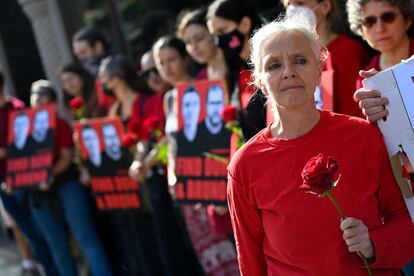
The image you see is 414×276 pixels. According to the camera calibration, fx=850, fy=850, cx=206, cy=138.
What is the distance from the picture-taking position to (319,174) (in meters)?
2.24

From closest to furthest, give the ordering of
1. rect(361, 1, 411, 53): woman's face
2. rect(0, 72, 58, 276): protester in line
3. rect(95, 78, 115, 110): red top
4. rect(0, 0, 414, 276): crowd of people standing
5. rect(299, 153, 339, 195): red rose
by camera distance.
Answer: rect(299, 153, 339, 195): red rose, rect(0, 0, 414, 276): crowd of people standing, rect(361, 1, 411, 53): woman's face, rect(95, 78, 115, 110): red top, rect(0, 72, 58, 276): protester in line

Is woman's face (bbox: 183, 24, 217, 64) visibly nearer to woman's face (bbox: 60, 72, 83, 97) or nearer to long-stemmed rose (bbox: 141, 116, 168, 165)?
long-stemmed rose (bbox: 141, 116, 168, 165)

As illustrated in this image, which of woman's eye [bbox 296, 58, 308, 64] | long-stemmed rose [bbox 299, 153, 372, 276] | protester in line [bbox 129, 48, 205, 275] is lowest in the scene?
protester in line [bbox 129, 48, 205, 275]

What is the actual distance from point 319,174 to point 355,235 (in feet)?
0.86

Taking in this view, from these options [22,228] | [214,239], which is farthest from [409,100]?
[22,228]

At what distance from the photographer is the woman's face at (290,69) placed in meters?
2.54

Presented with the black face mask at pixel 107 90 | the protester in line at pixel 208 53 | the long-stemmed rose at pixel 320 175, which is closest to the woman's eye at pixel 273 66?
the long-stemmed rose at pixel 320 175

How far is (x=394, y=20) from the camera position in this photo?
342 cm

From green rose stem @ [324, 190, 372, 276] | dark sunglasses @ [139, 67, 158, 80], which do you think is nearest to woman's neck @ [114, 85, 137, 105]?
dark sunglasses @ [139, 67, 158, 80]

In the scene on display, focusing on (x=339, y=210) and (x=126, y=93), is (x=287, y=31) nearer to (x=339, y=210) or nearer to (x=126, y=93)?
(x=339, y=210)

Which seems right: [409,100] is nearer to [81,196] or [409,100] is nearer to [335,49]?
[335,49]

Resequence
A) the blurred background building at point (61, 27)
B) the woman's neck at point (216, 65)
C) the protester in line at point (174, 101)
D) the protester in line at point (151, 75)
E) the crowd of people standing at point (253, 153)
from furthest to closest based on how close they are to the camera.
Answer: the blurred background building at point (61, 27) < the protester in line at point (151, 75) < the protester in line at point (174, 101) < the woman's neck at point (216, 65) < the crowd of people standing at point (253, 153)

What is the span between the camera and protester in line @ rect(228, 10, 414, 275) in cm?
246

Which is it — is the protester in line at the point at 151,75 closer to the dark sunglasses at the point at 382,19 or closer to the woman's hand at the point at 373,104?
the dark sunglasses at the point at 382,19
